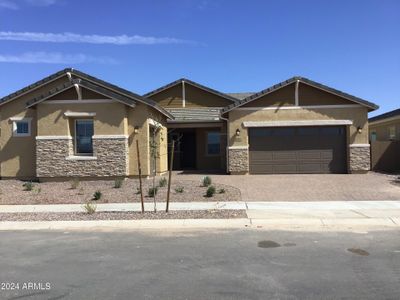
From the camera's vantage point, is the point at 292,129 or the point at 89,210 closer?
the point at 89,210

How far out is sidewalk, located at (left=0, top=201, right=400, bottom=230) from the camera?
10969 mm

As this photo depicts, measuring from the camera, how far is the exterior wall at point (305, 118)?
22250mm

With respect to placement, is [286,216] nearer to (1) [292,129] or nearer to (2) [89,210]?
(2) [89,210]

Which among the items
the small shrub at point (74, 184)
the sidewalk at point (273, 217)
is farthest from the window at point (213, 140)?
the sidewalk at point (273, 217)

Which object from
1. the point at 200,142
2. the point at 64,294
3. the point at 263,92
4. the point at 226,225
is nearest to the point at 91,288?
the point at 64,294

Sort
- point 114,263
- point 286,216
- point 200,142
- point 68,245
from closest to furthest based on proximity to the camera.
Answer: point 114,263
point 68,245
point 286,216
point 200,142

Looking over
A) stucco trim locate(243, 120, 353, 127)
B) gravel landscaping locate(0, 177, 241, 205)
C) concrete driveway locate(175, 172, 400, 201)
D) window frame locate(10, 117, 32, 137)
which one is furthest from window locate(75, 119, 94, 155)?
stucco trim locate(243, 120, 353, 127)

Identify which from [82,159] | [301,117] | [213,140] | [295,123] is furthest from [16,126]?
[301,117]

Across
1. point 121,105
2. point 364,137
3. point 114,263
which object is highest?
point 121,105

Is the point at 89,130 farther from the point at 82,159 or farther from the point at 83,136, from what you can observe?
the point at 82,159

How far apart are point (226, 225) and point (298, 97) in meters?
13.1

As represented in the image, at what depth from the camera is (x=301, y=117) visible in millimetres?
22500

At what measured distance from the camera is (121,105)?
2012 centimetres

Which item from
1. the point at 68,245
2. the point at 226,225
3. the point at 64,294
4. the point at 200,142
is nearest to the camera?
the point at 64,294
